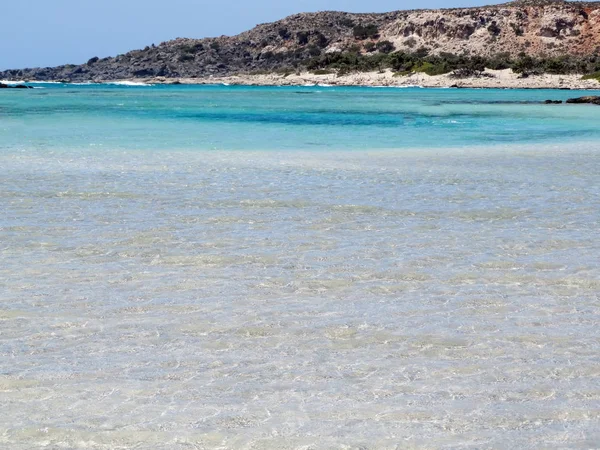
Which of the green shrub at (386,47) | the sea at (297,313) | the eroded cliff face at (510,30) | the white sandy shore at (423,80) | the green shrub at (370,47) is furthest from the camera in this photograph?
the green shrub at (370,47)

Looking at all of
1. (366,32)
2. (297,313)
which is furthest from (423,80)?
(297,313)

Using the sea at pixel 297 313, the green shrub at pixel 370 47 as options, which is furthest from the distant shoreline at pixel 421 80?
the sea at pixel 297 313

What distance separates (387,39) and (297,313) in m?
157

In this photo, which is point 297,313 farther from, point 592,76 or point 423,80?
point 423,80

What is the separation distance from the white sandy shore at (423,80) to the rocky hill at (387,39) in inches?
562

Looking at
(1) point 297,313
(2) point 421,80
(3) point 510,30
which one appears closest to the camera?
(1) point 297,313

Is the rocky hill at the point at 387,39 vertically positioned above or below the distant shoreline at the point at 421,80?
above

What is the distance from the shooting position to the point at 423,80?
11712 cm

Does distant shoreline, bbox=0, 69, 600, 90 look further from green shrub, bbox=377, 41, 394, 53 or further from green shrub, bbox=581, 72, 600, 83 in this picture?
green shrub, bbox=377, 41, 394, 53

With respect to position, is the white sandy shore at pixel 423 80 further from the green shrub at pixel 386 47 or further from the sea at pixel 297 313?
the sea at pixel 297 313

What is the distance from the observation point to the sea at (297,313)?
15.3 ft

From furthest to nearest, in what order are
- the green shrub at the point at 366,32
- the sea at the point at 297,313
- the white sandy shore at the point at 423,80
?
the green shrub at the point at 366,32
the white sandy shore at the point at 423,80
the sea at the point at 297,313

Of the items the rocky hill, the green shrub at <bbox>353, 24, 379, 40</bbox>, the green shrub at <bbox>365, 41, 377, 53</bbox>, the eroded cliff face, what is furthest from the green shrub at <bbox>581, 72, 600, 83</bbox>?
the green shrub at <bbox>353, 24, 379, 40</bbox>

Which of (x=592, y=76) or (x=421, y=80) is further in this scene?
(x=421, y=80)
